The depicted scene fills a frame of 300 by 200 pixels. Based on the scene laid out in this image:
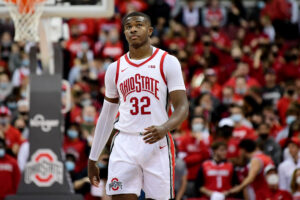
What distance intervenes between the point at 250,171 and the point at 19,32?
4.17m

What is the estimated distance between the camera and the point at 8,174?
512 inches

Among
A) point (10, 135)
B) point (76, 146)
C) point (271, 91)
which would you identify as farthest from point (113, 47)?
point (76, 146)

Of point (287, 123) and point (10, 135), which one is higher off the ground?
point (287, 123)

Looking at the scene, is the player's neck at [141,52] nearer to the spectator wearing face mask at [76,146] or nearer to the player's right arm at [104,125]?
the player's right arm at [104,125]

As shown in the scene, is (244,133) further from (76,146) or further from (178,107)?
(178,107)

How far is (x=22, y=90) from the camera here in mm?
17250

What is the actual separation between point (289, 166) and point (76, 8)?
415cm

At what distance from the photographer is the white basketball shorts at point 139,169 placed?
6.61 m

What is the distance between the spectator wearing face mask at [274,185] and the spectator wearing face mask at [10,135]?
471 cm

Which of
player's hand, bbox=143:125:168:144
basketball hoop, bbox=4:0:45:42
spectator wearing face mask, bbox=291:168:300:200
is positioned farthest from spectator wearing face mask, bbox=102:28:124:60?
player's hand, bbox=143:125:168:144

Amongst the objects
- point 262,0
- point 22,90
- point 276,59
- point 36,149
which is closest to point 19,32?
point 36,149

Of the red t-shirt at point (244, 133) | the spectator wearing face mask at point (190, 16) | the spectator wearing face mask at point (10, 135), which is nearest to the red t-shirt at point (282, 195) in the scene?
the red t-shirt at point (244, 133)

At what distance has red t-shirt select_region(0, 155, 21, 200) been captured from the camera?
13.0 m

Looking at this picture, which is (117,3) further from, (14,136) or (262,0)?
(14,136)
